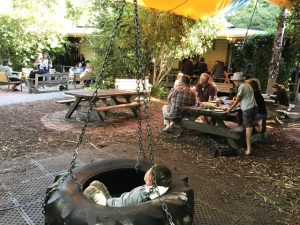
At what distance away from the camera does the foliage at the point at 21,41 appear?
15.9m

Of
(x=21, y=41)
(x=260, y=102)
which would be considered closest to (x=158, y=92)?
(x=260, y=102)

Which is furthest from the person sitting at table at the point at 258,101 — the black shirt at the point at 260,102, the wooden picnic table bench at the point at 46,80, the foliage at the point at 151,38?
the wooden picnic table bench at the point at 46,80

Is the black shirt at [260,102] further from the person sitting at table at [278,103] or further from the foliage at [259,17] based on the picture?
the foliage at [259,17]

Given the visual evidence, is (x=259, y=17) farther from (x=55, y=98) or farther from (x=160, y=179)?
(x=160, y=179)

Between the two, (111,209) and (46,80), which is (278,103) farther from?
(46,80)

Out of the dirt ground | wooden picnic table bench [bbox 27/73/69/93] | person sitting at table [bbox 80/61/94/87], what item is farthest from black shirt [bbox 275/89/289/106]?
wooden picnic table bench [bbox 27/73/69/93]

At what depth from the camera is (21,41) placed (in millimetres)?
16500

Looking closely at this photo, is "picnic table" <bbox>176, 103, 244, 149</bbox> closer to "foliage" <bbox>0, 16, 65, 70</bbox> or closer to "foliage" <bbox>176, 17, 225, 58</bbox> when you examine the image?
"foliage" <bbox>176, 17, 225, 58</bbox>

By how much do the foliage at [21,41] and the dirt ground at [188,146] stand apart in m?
9.11

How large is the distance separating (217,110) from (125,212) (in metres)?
4.12

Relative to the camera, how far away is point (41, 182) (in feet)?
13.5

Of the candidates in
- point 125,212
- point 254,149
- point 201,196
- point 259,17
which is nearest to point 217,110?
point 254,149

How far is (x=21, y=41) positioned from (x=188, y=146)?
44.5 ft

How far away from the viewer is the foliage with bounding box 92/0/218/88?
10.7m
